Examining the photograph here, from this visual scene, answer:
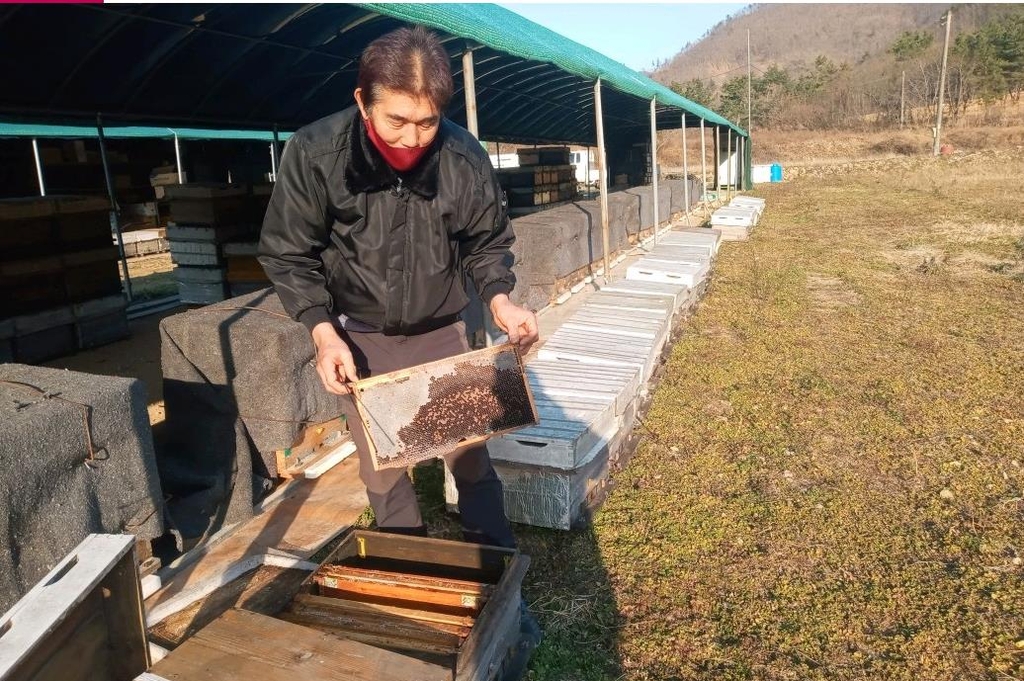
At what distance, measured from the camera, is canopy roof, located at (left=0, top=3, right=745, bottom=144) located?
6.59 m

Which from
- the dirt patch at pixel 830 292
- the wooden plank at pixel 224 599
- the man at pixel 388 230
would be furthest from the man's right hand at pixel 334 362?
the dirt patch at pixel 830 292

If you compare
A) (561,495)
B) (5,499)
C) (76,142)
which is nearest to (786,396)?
(561,495)

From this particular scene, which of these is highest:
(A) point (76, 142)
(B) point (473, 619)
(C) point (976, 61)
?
(C) point (976, 61)

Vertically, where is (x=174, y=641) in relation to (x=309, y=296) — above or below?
below

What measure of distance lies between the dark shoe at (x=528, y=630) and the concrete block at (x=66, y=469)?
1.93m

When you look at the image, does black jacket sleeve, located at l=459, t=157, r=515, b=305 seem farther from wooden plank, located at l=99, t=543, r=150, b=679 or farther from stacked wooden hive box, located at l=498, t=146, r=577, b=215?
stacked wooden hive box, located at l=498, t=146, r=577, b=215

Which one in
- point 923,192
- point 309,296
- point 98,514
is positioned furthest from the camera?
point 923,192

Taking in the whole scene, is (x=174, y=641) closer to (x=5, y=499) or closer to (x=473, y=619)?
(x=5, y=499)

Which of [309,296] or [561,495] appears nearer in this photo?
[309,296]

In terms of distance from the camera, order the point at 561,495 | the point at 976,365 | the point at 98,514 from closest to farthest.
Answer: the point at 98,514 < the point at 561,495 < the point at 976,365

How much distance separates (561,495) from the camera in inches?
159

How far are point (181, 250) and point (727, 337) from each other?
24.7 feet

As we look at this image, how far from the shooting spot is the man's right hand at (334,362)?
97.1 inches

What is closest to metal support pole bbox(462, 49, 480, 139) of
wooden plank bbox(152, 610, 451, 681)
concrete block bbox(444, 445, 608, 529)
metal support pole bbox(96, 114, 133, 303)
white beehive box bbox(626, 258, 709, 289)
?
white beehive box bbox(626, 258, 709, 289)
